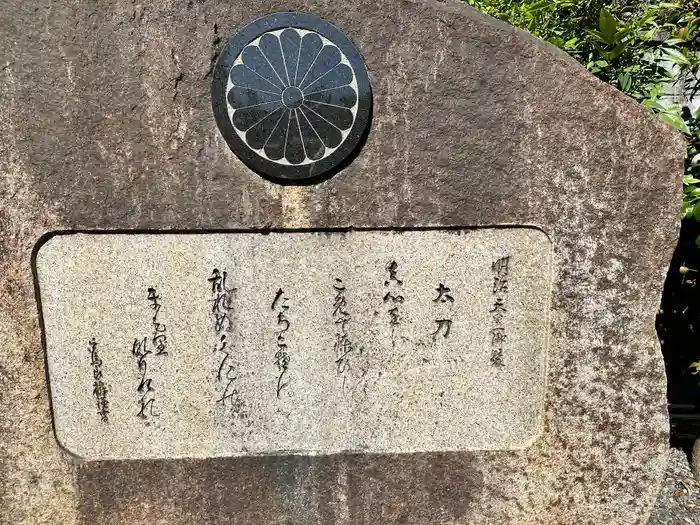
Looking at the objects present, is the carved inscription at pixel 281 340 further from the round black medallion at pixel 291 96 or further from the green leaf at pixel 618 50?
the green leaf at pixel 618 50

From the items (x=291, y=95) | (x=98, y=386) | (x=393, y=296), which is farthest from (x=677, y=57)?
(x=98, y=386)

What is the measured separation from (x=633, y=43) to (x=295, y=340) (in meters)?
2.95

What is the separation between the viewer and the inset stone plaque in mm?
2391

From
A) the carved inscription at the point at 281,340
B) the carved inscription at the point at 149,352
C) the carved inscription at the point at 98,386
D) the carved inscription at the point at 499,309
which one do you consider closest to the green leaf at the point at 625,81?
the carved inscription at the point at 499,309

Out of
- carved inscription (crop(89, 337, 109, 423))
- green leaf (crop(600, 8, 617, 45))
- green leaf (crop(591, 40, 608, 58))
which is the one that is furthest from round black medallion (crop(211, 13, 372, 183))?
green leaf (crop(591, 40, 608, 58))

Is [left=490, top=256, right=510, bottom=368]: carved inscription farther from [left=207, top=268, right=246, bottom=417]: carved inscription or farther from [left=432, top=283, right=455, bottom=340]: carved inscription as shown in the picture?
[left=207, top=268, right=246, bottom=417]: carved inscription

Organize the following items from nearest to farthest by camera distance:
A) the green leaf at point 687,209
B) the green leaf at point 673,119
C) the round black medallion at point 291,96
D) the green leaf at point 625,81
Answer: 1. the round black medallion at point 291,96
2. the green leaf at point 687,209
3. the green leaf at point 673,119
4. the green leaf at point 625,81

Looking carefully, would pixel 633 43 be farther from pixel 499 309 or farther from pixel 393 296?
pixel 393 296

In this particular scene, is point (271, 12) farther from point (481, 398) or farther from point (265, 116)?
point (481, 398)

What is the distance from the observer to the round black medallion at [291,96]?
2148 millimetres

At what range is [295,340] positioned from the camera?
8.16 feet

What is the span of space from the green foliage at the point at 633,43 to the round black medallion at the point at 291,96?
179 centimetres

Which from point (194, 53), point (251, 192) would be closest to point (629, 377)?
point (251, 192)

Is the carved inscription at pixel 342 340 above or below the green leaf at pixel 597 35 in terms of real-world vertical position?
below
